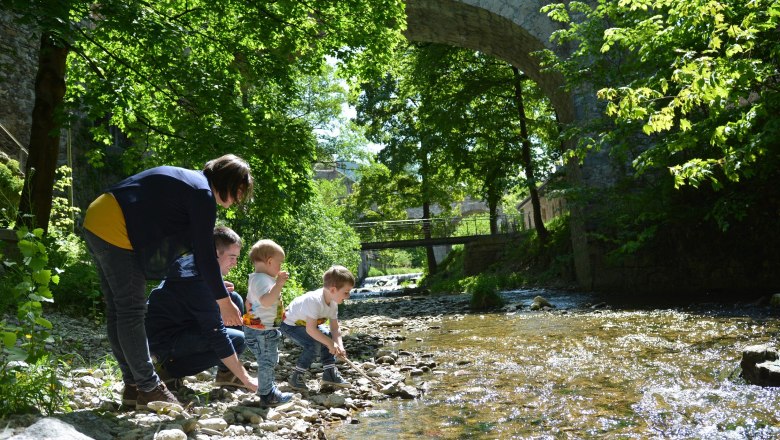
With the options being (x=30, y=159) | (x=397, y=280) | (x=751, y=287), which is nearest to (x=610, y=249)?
(x=751, y=287)

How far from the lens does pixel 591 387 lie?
4641 mm

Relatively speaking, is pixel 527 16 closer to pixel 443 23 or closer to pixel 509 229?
pixel 443 23

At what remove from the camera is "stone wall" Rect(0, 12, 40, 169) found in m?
14.1

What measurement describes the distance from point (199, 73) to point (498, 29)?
32.4ft

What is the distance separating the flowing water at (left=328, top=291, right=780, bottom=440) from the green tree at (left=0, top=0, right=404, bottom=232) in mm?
3132

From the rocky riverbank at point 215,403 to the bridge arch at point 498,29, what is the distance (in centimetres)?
1061

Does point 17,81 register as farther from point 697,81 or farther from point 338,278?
point 697,81

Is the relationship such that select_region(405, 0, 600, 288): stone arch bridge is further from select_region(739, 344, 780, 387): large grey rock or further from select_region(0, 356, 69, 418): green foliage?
select_region(0, 356, 69, 418): green foliage

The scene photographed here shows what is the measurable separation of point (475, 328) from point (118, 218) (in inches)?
262

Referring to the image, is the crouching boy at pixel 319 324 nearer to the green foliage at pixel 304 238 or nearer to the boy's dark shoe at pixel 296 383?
the boy's dark shoe at pixel 296 383

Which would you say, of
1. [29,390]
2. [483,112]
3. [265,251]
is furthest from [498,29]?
[29,390]

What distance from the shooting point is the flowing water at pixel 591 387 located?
3.61 meters

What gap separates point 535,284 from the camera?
1847 cm

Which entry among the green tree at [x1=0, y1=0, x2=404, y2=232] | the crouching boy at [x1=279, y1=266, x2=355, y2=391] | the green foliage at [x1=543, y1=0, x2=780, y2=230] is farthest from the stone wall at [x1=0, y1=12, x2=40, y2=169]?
the crouching boy at [x1=279, y1=266, x2=355, y2=391]
